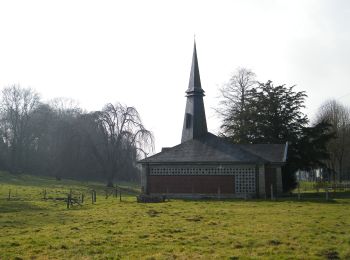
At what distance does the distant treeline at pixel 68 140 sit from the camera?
5278 cm

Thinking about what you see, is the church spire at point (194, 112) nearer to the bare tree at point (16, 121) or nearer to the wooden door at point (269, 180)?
the wooden door at point (269, 180)

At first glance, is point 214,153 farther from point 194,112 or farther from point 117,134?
point 117,134

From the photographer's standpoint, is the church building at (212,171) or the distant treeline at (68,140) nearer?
the church building at (212,171)

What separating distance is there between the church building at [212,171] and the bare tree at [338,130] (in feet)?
74.1

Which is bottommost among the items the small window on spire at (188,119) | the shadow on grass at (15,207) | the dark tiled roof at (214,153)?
the shadow on grass at (15,207)

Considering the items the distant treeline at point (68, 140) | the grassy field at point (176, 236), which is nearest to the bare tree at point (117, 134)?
the distant treeline at point (68, 140)

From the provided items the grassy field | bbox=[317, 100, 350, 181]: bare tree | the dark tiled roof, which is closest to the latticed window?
the dark tiled roof

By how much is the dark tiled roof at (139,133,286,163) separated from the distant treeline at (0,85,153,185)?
13.0m

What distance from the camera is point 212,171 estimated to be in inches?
1443

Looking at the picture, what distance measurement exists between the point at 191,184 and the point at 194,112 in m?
8.04

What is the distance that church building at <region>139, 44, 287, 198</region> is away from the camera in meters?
36.2

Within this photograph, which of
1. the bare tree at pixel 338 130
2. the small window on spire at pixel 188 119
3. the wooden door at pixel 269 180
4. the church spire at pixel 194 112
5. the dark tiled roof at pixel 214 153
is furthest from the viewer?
the bare tree at pixel 338 130

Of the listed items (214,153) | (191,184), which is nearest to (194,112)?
(214,153)

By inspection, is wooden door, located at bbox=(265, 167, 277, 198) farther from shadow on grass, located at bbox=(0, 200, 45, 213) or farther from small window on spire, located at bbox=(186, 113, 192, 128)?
shadow on grass, located at bbox=(0, 200, 45, 213)
